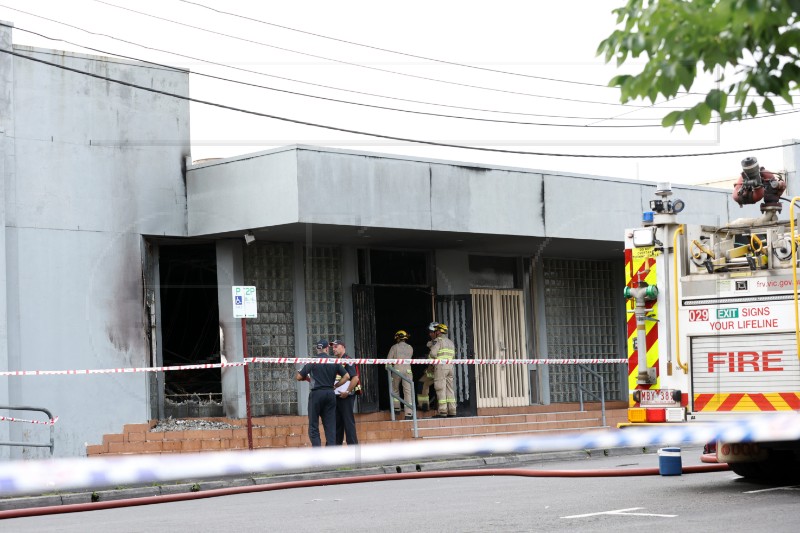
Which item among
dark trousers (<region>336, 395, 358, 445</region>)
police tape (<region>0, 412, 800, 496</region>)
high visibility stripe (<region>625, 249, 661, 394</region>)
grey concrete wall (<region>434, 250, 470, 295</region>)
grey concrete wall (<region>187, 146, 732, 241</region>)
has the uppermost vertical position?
grey concrete wall (<region>187, 146, 732, 241</region>)

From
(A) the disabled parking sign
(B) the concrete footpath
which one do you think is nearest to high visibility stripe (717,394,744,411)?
(B) the concrete footpath

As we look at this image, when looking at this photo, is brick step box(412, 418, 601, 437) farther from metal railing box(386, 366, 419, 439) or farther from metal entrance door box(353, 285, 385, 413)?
metal entrance door box(353, 285, 385, 413)

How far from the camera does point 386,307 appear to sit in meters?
23.8

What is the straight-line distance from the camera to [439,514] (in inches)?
436

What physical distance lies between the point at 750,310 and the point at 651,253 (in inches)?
47.1

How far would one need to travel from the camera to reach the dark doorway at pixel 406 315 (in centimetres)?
2358

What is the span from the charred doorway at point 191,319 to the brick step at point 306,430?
0.81 meters

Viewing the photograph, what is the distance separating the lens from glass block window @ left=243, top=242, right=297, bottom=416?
20.8 meters

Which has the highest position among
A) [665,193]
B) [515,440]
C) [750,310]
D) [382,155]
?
[382,155]

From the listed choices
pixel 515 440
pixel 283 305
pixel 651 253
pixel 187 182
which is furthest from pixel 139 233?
pixel 651 253

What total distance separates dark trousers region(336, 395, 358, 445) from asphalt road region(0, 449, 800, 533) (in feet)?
13.0

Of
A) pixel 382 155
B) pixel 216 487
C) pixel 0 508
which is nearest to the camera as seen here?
pixel 0 508

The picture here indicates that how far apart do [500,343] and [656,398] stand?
12.5 m

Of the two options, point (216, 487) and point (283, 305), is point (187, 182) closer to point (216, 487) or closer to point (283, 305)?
point (283, 305)
